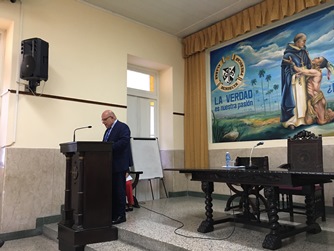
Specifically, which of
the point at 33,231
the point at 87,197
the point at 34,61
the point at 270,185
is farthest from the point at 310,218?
the point at 34,61

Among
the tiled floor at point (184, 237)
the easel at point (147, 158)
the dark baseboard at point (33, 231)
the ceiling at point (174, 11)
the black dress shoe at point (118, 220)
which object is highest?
the ceiling at point (174, 11)

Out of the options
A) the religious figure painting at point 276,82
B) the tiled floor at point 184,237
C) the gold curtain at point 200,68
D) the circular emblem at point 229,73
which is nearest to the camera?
the tiled floor at point 184,237

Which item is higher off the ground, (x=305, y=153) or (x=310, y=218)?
(x=305, y=153)

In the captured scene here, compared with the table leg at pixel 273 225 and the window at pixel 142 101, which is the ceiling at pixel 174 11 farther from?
the table leg at pixel 273 225

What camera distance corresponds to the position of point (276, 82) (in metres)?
4.96

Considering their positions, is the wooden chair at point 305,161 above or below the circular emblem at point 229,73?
below

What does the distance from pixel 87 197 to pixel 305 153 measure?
9.61 feet

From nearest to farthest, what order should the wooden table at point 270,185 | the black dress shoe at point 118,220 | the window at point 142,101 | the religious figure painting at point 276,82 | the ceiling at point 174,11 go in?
the wooden table at point 270,185, the black dress shoe at point 118,220, the religious figure painting at point 276,82, the ceiling at point 174,11, the window at point 142,101

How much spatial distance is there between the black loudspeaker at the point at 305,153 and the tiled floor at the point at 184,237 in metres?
0.71

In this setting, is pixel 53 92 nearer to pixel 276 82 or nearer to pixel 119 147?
pixel 119 147

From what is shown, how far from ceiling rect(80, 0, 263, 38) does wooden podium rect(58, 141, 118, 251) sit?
2920mm

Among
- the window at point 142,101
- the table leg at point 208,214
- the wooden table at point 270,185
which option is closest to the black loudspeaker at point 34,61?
the window at point 142,101

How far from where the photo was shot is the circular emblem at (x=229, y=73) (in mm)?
5543

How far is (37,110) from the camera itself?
4.25 m
